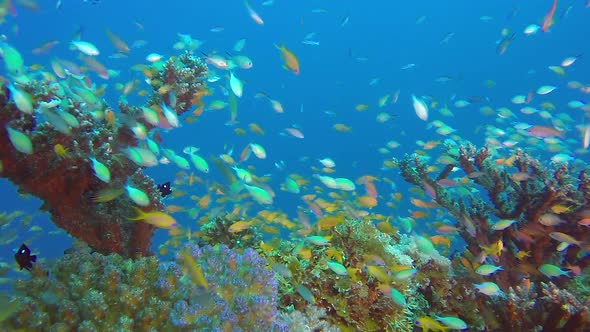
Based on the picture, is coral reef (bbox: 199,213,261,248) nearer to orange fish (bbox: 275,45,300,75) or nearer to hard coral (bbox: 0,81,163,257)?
hard coral (bbox: 0,81,163,257)

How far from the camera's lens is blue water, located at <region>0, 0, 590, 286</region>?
2640 inches

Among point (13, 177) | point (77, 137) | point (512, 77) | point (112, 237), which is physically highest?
point (77, 137)

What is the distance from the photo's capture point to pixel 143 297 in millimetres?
3143

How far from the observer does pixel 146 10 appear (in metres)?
78.8

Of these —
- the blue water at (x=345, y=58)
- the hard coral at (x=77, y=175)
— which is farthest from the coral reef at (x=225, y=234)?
the blue water at (x=345, y=58)

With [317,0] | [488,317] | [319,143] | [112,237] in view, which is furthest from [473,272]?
[317,0]

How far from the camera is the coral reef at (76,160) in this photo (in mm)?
4277

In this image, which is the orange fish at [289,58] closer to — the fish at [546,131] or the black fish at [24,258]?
the black fish at [24,258]

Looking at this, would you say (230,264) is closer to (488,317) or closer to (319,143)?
(488,317)

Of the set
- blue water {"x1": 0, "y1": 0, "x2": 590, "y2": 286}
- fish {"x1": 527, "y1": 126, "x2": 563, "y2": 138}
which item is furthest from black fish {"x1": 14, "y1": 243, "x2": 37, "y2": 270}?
blue water {"x1": 0, "y1": 0, "x2": 590, "y2": 286}

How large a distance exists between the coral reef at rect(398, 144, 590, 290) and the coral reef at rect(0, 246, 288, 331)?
13.4 feet

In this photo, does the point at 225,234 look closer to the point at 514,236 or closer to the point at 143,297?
the point at 143,297

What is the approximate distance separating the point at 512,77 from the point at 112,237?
3509 inches

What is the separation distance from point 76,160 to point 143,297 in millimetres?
2147
